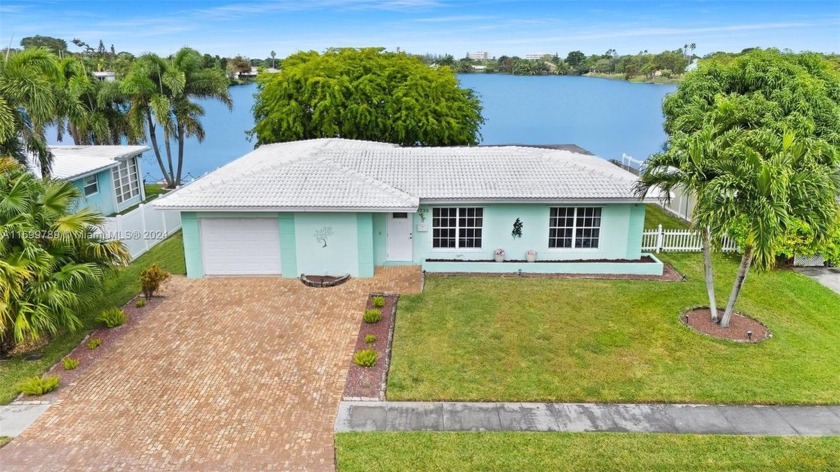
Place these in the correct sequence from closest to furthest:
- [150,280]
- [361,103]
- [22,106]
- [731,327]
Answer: [731,327] < [150,280] < [22,106] < [361,103]

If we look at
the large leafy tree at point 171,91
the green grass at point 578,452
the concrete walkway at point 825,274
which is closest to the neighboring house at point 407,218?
the concrete walkway at point 825,274

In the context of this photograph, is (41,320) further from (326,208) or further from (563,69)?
(563,69)

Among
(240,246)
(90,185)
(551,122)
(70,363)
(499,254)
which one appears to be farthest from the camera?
(551,122)

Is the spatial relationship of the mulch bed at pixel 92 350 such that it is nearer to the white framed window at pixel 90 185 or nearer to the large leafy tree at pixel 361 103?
the white framed window at pixel 90 185

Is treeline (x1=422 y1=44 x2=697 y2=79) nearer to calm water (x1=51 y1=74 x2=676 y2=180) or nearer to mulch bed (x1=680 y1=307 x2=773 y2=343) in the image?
calm water (x1=51 y1=74 x2=676 y2=180)

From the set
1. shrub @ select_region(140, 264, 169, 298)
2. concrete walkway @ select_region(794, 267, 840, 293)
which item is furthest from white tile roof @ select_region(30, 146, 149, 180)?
concrete walkway @ select_region(794, 267, 840, 293)

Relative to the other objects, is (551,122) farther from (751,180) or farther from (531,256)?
(751,180)

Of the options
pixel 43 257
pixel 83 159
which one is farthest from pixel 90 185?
pixel 43 257
